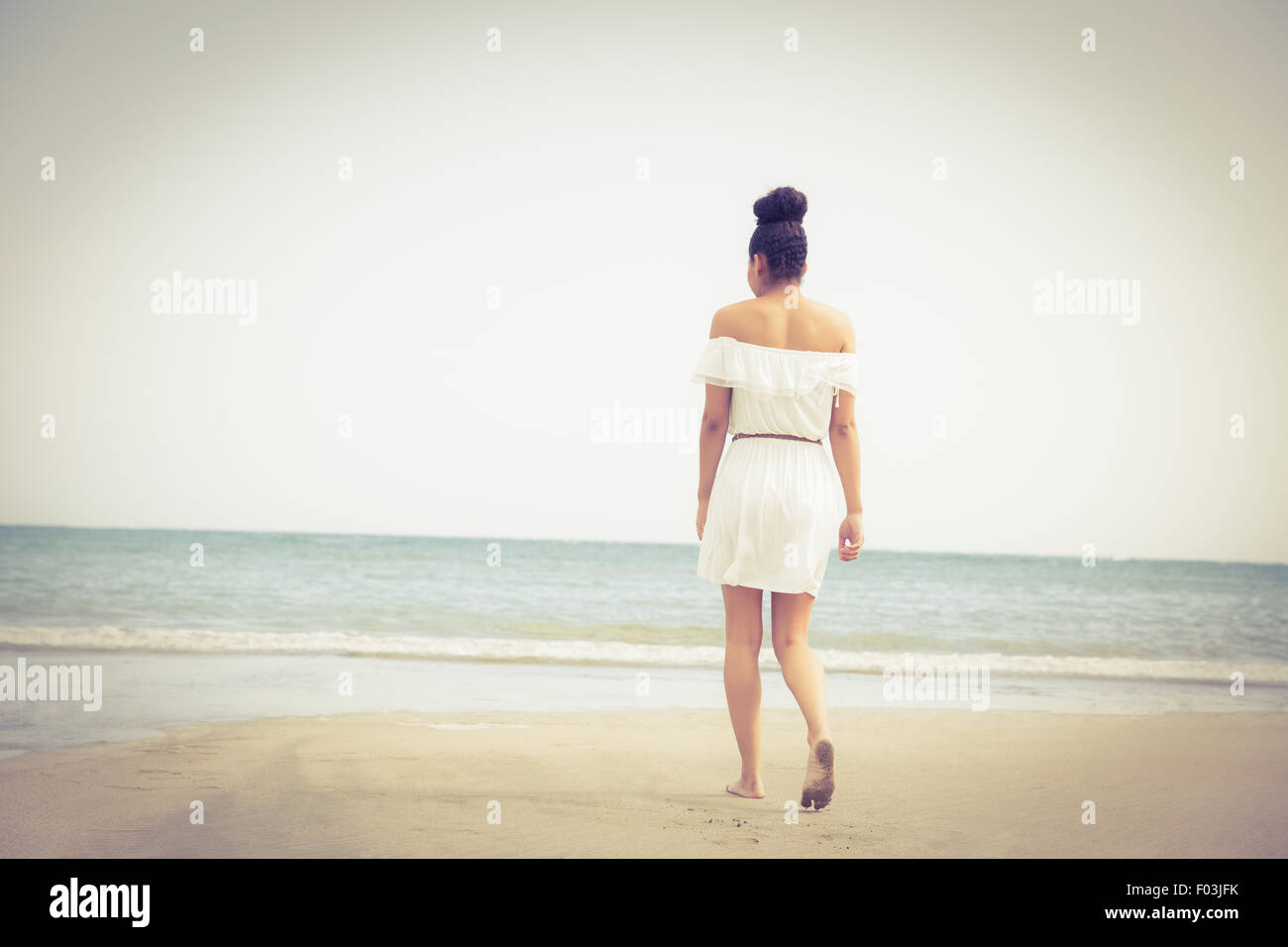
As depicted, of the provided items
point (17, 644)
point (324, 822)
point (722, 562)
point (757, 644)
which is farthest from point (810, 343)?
point (17, 644)

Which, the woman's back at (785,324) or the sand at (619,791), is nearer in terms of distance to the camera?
the sand at (619,791)

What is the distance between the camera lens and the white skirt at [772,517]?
10.6ft

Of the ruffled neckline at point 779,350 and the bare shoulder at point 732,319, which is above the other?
the bare shoulder at point 732,319

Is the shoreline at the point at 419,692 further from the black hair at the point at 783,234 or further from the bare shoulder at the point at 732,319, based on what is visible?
the black hair at the point at 783,234

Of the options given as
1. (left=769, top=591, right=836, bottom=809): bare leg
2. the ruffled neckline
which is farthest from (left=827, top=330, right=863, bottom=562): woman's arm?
(left=769, top=591, right=836, bottom=809): bare leg

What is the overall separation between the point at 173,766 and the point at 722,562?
2.53 metres

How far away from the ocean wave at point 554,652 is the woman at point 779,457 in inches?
187

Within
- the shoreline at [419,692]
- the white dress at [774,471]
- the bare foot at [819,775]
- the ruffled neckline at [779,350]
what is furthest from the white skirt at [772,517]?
the shoreline at [419,692]

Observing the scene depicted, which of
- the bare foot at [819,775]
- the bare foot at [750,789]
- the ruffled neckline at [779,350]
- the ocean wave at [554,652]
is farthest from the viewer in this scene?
the ocean wave at [554,652]

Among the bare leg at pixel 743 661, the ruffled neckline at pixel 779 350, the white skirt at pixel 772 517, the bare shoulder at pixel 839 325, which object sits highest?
the bare shoulder at pixel 839 325

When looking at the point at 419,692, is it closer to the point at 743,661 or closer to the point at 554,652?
the point at 554,652

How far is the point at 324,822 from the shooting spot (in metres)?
3.10

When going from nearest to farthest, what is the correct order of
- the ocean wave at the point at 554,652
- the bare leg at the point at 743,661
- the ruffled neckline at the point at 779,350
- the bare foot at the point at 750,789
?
1. the ruffled neckline at the point at 779,350
2. the bare leg at the point at 743,661
3. the bare foot at the point at 750,789
4. the ocean wave at the point at 554,652

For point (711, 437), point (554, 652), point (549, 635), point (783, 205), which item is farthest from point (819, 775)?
point (549, 635)
